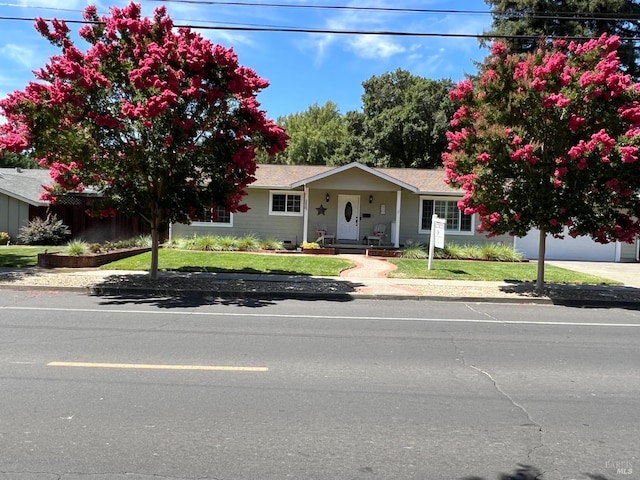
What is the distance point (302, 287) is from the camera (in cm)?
1301

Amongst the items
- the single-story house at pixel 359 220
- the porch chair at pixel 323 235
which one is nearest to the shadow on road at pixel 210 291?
the porch chair at pixel 323 235

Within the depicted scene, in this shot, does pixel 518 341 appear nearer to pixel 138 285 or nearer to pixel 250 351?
pixel 250 351

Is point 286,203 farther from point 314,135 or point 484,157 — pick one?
point 314,135

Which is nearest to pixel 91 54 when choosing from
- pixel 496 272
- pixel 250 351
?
pixel 250 351

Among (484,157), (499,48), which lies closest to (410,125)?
(499,48)

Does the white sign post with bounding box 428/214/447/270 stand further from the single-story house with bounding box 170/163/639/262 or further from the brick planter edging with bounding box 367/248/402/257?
the single-story house with bounding box 170/163/639/262

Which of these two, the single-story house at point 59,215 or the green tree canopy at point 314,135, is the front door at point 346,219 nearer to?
the single-story house at point 59,215

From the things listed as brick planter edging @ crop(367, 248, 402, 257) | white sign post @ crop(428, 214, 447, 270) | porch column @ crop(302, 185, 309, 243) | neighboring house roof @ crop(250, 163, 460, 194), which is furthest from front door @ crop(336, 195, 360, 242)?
white sign post @ crop(428, 214, 447, 270)

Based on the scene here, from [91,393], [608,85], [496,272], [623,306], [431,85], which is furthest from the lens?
[431,85]

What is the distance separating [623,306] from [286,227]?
14.0m

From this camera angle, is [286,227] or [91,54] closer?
[91,54]

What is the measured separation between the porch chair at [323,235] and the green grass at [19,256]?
986cm

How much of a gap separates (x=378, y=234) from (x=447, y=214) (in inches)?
134

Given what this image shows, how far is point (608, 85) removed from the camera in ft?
36.5
